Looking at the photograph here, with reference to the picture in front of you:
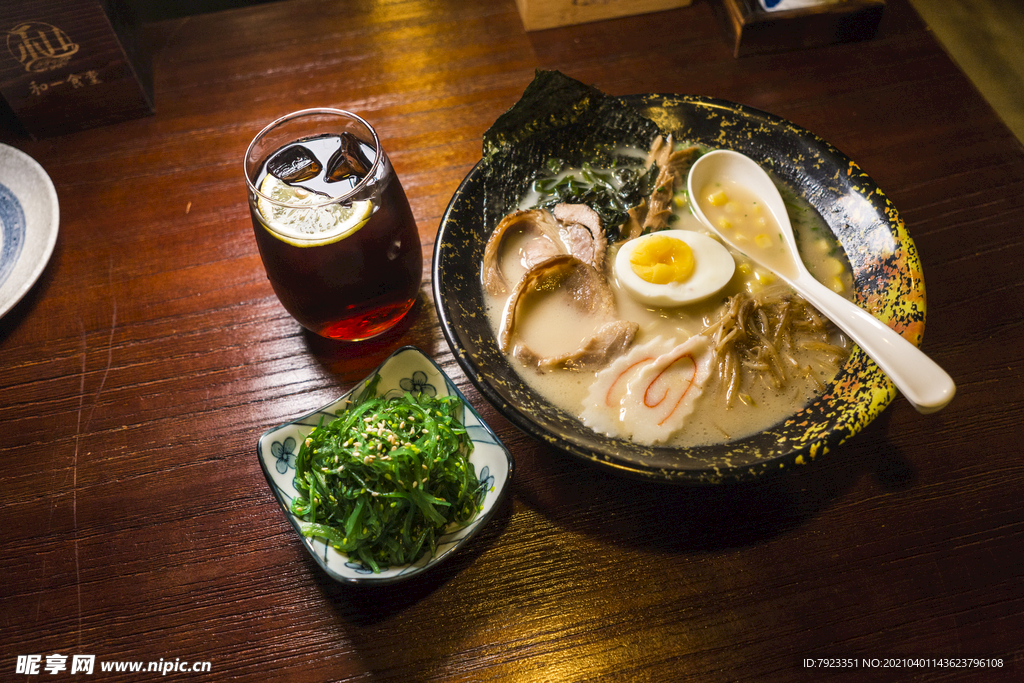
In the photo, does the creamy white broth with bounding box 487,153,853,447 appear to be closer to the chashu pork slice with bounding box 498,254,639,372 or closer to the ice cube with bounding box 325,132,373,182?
the chashu pork slice with bounding box 498,254,639,372

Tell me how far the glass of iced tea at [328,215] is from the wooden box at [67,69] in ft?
3.38

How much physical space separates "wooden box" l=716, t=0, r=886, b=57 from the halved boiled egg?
1.01 metres

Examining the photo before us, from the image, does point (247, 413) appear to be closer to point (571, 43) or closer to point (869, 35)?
point (571, 43)

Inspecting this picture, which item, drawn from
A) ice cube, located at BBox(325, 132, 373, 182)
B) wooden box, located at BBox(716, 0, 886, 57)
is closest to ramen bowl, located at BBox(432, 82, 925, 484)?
ice cube, located at BBox(325, 132, 373, 182)

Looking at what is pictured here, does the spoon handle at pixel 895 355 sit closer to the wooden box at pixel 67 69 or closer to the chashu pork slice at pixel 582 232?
the chashu pork slice at pixel 582 232

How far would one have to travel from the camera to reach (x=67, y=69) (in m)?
2.03

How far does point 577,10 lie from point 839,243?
1.34m

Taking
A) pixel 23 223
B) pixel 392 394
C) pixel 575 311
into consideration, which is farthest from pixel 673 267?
pixel 23 223

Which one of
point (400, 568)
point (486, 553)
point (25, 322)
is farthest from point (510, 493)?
point (25, 322)

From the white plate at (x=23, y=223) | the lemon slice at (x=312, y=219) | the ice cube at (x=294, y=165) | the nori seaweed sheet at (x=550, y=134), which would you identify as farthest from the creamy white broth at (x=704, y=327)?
the white plate at (x=23, y=223)

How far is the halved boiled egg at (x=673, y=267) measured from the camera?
1623 millimetres

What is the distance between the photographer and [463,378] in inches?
65.0

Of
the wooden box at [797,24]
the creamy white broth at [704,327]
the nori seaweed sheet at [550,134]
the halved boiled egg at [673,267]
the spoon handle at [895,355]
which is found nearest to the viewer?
the spoon handle at [895,355]

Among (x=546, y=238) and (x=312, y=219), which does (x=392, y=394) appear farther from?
(x=546, y=238)
